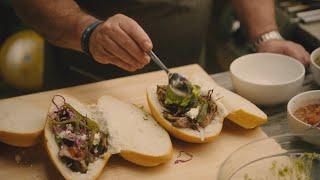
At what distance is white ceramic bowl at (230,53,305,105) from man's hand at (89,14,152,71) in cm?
32

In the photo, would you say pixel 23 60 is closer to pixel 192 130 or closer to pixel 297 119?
pixel 192 130

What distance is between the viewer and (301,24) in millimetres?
2059

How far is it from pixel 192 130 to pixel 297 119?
0.29 m

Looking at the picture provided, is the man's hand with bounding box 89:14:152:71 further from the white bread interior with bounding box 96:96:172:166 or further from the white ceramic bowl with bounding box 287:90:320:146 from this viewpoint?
the white ceramic bowl with bounding box 287:90:320:146

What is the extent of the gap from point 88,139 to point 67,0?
0.66 meters

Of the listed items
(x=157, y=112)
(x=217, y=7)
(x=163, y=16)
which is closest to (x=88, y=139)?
(x=157, y=112)

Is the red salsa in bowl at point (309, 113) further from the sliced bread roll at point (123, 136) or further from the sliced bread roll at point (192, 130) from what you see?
the sliced bread roll at point (123, 136)

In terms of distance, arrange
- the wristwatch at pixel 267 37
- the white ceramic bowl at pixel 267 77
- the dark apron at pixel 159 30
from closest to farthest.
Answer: the white ceramic bowl at pixel 267 77 < the wristwatch at pixel 267 37 < the dark apron at pixel 159 30

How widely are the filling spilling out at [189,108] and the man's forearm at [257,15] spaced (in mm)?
658

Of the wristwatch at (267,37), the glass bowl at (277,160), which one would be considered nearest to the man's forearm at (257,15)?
the wristwatch at (267,37)

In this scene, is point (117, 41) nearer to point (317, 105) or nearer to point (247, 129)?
point (247, 129)

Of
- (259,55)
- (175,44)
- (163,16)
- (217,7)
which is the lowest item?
(217,7)

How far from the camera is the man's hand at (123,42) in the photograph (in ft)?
4.70

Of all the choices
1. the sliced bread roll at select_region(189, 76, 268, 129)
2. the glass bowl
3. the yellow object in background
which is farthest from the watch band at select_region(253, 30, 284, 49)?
the yellow object in background
